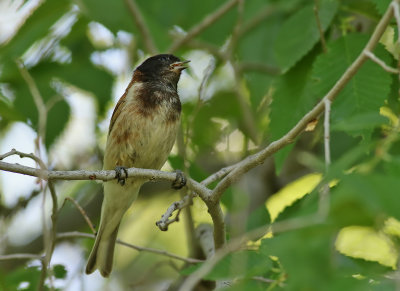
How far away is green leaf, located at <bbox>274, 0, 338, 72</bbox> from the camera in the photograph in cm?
541

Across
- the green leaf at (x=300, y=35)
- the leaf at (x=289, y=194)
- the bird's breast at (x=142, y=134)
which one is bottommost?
the leaf at (x=289, y=194)

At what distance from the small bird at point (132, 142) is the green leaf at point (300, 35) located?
1.57m

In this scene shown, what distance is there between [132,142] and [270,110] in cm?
174

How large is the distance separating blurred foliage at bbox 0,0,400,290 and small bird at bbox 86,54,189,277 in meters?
0.40

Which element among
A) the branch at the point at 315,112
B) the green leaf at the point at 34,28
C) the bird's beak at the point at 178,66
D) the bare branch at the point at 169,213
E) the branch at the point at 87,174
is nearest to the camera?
the branch at the point at 315,112

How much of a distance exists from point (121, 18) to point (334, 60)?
2.32m

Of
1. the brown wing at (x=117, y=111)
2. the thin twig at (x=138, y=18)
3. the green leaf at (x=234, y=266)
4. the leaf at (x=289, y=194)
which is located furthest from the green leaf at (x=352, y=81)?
the leaf at (x=289, y=194)

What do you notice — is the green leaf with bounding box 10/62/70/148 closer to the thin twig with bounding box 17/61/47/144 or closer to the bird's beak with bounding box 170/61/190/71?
the thin twig with bounding box 17/61/47/144

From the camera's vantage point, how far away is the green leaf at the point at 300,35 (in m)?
5.41

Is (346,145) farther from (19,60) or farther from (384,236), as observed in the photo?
(19,60)

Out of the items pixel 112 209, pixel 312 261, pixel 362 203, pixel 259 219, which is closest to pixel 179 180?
pixel 259 219

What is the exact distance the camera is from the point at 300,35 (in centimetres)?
555

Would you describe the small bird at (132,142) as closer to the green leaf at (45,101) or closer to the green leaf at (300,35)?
the green leaf at (45,101)

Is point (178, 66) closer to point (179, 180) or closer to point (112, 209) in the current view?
point (112, 209)
